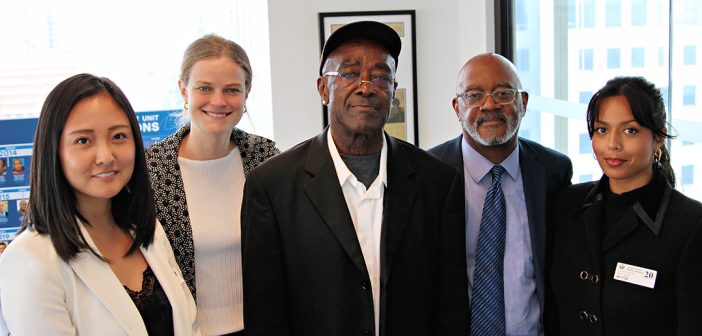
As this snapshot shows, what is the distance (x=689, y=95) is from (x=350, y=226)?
1.45 m

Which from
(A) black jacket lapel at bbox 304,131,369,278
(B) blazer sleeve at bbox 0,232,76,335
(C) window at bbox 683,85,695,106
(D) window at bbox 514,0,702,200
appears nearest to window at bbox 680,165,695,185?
(D) window at bbox 514,0,702,200

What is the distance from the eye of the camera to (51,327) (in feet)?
5.11

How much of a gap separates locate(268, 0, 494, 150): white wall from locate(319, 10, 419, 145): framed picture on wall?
4 cm

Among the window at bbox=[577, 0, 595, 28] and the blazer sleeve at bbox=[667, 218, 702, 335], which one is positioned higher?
the window at bbox=[577, 0, 595, 28]

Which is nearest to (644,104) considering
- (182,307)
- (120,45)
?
(182,307)

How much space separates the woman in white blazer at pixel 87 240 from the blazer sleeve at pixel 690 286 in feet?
4.35

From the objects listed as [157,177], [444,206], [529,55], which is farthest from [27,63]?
[444,206]

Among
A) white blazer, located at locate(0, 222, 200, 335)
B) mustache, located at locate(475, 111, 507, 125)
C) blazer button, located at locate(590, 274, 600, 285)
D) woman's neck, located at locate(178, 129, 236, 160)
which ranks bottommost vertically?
blazer button, located at locate(590, 274, 600, 285)

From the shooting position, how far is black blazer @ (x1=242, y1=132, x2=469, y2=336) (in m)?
1.91

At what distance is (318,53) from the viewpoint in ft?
14.3

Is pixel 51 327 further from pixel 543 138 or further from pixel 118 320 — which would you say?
pixel 543 138

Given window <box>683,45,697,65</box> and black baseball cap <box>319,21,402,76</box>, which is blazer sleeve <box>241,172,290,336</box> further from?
window <box>683,45,697,65</box>

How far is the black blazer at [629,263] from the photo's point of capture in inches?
74.3

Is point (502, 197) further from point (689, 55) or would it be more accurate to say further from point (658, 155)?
point (689, 55)
